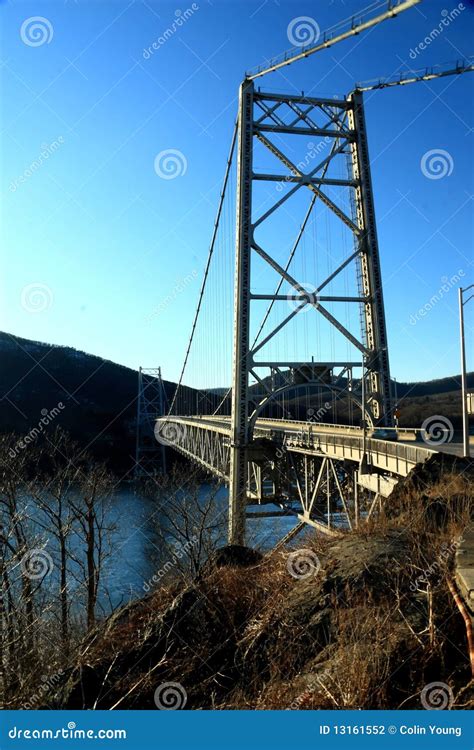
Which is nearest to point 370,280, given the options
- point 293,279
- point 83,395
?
point 293,279

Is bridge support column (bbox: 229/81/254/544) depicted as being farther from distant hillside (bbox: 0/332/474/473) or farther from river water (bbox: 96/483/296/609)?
distant hillside (bbox: 0/332/474/473)

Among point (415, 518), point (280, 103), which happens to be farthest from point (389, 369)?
point (415, 518)

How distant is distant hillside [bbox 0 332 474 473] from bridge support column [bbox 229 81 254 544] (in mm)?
37477

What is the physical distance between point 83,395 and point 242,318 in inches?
2594

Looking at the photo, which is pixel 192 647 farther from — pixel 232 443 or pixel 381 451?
pixel 232 443

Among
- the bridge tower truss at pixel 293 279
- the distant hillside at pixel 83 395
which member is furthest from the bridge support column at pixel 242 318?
the distant hillside at pixel 83 395

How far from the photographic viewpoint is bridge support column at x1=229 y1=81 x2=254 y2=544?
18.5 metres

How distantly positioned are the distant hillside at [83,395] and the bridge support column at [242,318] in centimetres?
3748

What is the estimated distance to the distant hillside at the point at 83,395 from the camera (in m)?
65.7

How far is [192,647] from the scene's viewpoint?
543cm

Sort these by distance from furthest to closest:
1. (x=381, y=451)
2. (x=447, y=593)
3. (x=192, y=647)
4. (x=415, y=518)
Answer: (x=381, y=451) < (x=415, y=518) < (x=192, y=647) < (x=447, y=593)

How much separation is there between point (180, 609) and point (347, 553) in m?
1.75

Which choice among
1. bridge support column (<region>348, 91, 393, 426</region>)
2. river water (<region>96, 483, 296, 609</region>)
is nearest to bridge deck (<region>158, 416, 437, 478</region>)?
bridge support column (<region>348, 91, 393, 426</region>)

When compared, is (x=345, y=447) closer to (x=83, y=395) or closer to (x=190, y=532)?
(x=190, y=532)
